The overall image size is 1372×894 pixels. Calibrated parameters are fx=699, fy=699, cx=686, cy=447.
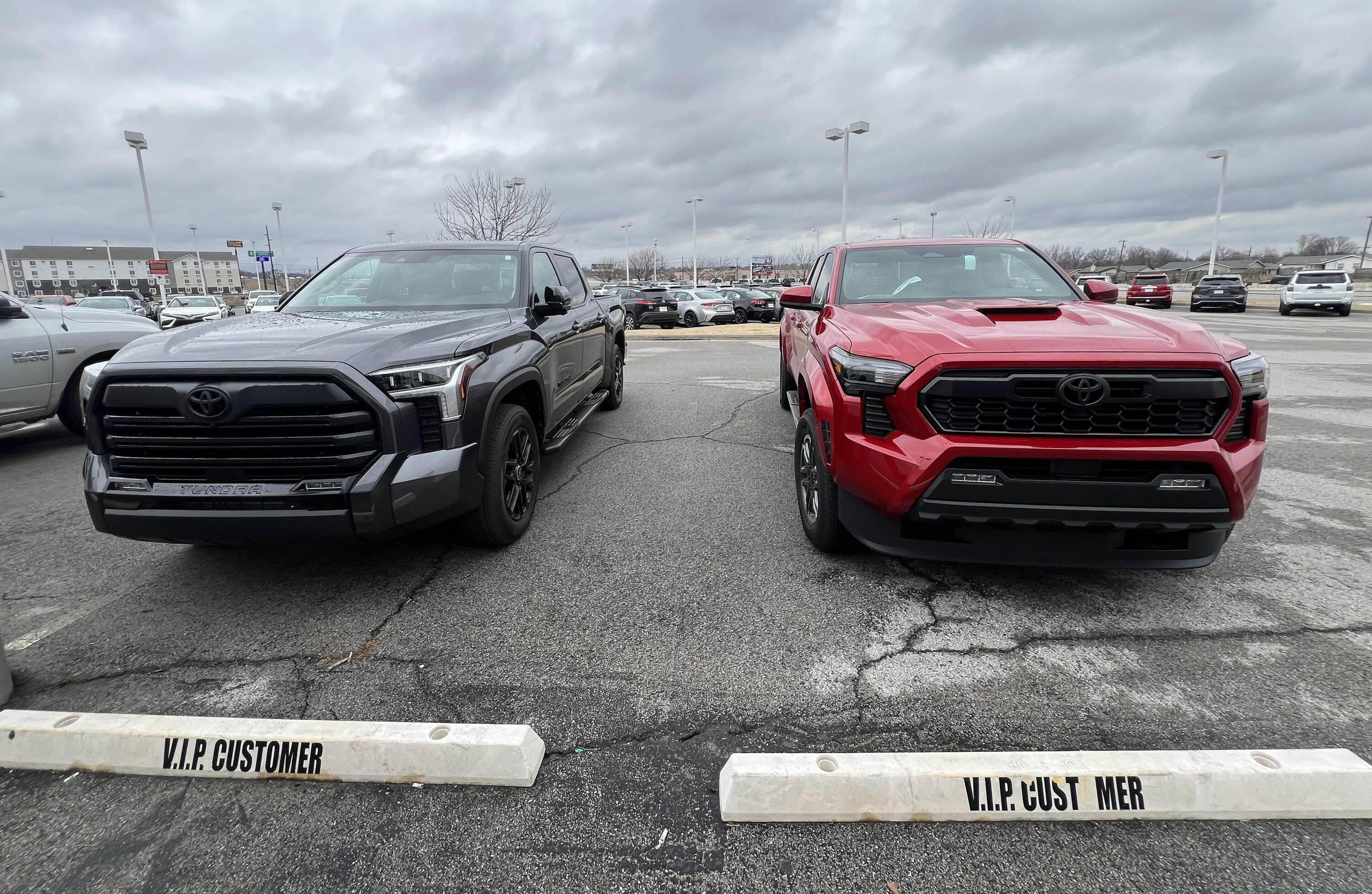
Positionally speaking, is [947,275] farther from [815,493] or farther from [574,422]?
→ [574,422]

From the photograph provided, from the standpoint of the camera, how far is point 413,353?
128 inches

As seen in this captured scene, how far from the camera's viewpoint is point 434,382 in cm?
325

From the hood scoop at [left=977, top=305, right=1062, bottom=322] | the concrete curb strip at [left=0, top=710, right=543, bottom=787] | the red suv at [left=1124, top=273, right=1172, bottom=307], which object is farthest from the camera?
the red suv at [left=1124, top=273, right=1172, bottom=307]

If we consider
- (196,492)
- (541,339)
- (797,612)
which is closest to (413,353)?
(196,492)

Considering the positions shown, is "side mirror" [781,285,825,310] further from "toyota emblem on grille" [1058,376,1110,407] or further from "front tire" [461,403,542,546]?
"toyota emblem on grille" [1058,376,1110,407]

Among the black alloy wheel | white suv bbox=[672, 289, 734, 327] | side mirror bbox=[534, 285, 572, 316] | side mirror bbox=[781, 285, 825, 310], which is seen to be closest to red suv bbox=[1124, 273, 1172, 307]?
white suv bbox=[672, 289, 734, 327]

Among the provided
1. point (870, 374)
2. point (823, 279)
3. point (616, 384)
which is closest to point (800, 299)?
point (823, 279)

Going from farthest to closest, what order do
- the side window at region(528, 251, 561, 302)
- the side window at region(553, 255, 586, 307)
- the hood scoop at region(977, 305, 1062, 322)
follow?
the side window at region(553, 255, 586, 307)
the side window at region(528, 251, 561, 302)
the hood scoop at region(977, 305, 1062, 322)

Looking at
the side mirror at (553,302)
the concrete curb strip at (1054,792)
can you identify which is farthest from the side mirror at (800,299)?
the concrete curb strip at (1054,792)

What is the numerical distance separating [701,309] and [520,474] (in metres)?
22.9

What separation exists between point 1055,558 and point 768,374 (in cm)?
848

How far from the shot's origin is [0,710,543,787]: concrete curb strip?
7.05 ft

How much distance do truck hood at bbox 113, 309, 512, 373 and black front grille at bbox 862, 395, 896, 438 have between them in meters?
1.95

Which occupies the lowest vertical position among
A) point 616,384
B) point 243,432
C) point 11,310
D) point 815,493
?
point 815,493
